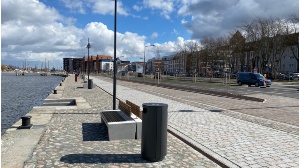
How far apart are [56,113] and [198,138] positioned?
6.35m

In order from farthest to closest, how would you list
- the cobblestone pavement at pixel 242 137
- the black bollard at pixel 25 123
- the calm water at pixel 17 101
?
1. the calm water at pixel 17 101
2. the black bollard at pixel 25 123
3. the cobblestone pavement at pixel 242 137

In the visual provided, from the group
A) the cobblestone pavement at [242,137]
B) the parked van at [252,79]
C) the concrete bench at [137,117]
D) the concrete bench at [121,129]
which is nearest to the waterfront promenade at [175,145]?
the cobblestone pavement at [242,137]

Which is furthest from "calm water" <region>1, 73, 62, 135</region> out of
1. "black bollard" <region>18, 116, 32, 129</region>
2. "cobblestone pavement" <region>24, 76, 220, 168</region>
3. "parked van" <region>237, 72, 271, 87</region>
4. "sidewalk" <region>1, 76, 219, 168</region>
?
"parked van" <region>237, 72, 271, 87</region>

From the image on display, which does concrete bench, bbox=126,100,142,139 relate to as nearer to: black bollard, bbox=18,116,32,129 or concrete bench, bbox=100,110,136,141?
concrete bench, bbox=100,110,136,141

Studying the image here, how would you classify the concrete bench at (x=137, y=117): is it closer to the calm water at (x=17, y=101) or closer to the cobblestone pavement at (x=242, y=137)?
the cobblestone pavement at (x=242, y=137)

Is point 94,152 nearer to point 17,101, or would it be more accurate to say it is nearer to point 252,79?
point 17,101

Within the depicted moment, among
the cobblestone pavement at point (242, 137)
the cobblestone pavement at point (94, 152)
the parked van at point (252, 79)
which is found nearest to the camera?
the cobblestone pavement at point (94, 152)

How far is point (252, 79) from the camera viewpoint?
38.2m

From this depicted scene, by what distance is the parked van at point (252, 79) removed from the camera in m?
37.0

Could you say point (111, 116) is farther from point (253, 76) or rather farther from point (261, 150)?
point (253, 76)

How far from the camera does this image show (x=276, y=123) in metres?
9.98

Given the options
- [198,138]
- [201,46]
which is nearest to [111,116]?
[198,138]

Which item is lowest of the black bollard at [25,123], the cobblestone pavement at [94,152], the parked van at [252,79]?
the cobblestone pavement at [94,152]

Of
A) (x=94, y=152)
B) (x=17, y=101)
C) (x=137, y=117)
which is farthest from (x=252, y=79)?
(x=94, y=152)
